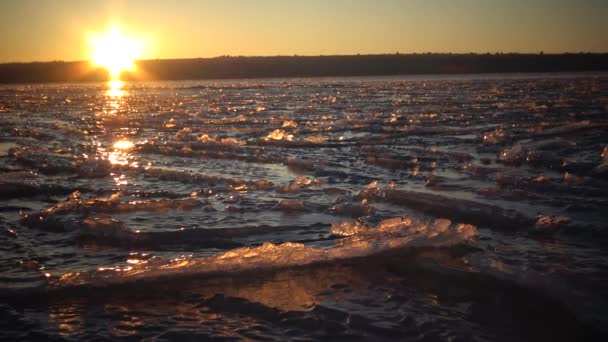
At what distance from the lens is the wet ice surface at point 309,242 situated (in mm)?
3604

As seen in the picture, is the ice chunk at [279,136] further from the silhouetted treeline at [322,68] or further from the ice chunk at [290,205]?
the silhouetted treeline at [322,68]

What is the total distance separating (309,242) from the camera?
5.12m

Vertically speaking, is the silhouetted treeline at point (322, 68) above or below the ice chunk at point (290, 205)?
above

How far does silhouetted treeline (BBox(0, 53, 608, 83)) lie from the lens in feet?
236

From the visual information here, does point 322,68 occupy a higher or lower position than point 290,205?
higher

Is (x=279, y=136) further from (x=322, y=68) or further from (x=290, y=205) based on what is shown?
(x=322, y=68)

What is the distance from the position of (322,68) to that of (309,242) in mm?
75218

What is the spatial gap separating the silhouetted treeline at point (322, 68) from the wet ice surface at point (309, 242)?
2552 inches

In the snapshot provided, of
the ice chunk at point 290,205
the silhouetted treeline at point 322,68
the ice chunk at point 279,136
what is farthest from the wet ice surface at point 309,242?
the silhouetted treeline at point 322,68

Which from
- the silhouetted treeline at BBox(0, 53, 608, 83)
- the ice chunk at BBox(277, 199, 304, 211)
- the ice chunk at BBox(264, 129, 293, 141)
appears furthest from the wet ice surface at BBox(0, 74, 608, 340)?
the silhouetted treeline at BBox(0, 53, 608, 83)

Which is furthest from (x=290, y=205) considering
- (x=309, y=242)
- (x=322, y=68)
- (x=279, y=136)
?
(x=322, y=68)

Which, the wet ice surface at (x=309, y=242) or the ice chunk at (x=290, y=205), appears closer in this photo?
the wet ice surface at (x=309, y=242)

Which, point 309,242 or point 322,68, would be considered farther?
point 322,68

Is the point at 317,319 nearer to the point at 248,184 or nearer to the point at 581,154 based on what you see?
the point at 248,184
